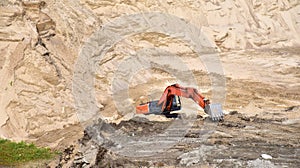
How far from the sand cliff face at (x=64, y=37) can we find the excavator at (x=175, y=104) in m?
2.06

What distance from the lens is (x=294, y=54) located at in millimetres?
16625

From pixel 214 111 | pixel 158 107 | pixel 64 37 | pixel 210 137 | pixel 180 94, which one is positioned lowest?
pixel 210 137

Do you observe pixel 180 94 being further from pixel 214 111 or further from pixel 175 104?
pixel 214 111

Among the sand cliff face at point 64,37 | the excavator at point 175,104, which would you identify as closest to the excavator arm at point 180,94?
the excavator at point 175,104

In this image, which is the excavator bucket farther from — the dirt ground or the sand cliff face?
A: the sand cliff face

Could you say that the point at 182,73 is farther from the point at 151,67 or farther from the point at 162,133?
the point at 162,133

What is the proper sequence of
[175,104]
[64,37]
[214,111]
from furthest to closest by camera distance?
[64,37], [175,104], [214,111]

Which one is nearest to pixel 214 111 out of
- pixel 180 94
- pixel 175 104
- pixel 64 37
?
pixel 180 94

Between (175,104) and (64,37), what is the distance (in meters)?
4.86

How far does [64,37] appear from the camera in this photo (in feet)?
42.7

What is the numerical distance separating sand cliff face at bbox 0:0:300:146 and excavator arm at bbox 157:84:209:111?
7.67 ft

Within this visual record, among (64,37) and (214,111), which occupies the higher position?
(64,37)

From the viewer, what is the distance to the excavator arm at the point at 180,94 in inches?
357

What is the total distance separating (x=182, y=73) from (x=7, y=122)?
295 inches
